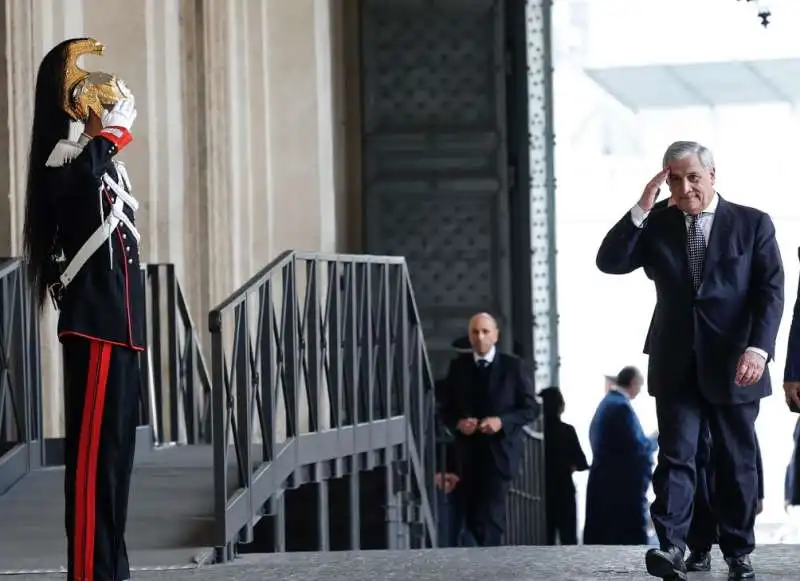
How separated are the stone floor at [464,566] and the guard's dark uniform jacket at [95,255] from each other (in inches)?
50.3

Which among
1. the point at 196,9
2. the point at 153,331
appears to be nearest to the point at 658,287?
the point at 153,331

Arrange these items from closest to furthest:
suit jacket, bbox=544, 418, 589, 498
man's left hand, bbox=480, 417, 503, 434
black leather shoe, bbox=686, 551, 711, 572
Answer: black leather shoe, bbox=686, 551, 711, 572, man's left hand, bbox=480, 417, 503, 434, suit jacket, bbox=544, 418, 589, 498

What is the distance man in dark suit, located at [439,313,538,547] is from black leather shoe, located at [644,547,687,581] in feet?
14.5

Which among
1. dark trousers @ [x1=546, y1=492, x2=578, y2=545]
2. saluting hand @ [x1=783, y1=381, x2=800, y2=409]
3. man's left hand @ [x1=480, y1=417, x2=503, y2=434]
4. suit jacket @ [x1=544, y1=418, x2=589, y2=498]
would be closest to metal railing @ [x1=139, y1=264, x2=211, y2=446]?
man's left hand @ [x1=480, y1=417, x2=503, y2=434]

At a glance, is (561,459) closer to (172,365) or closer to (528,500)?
(528,500)

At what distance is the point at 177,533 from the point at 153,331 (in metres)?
2.76

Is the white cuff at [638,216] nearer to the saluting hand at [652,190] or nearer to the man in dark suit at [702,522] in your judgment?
the saluting hand at [652,190]

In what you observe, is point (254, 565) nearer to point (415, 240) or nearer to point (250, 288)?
point (250, 288)

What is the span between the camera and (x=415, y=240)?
12625 millimetres

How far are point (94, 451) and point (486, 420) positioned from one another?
5.10 m

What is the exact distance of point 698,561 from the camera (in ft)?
18.2

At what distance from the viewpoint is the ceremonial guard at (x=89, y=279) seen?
4.58 meters

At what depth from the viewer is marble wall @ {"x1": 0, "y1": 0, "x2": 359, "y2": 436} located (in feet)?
26.6

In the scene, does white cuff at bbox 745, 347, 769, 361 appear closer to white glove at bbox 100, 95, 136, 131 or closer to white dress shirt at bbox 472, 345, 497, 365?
white glove at bbox 100, 95, 136, 131
